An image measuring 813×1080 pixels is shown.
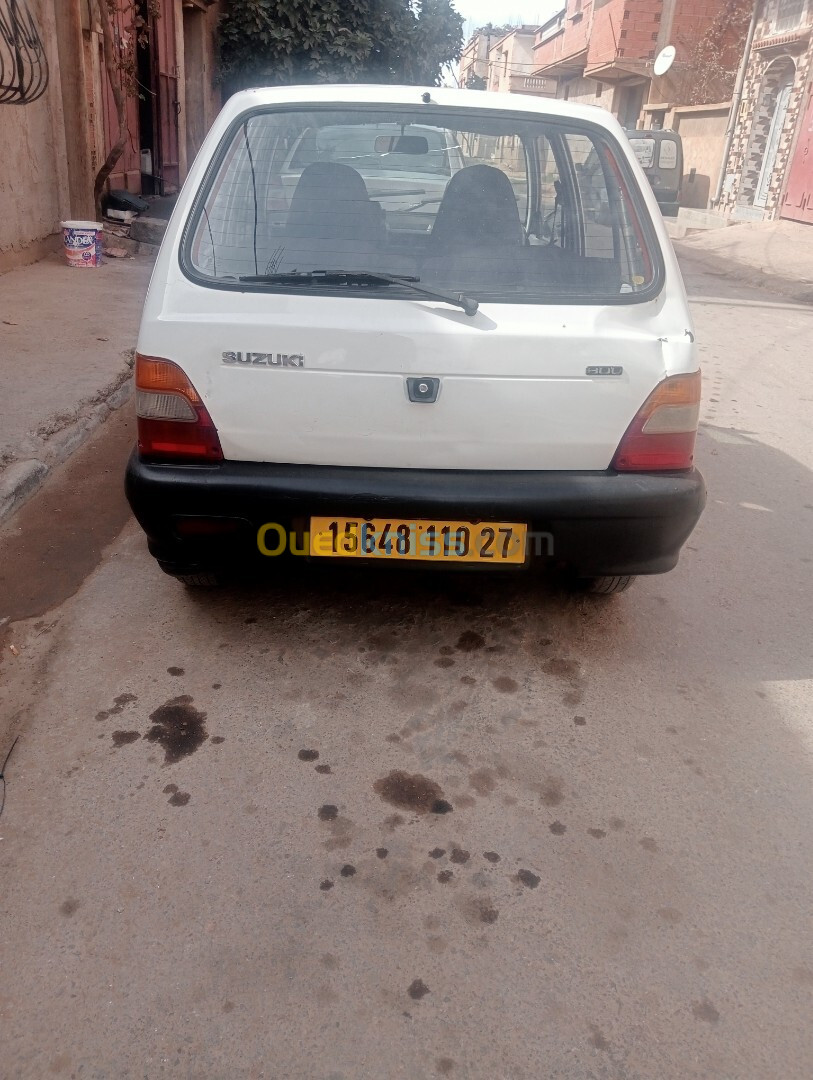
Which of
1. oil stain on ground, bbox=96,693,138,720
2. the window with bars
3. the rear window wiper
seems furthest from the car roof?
the window with bars

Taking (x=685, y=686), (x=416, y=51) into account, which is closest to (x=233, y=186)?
(x=685, y=686)

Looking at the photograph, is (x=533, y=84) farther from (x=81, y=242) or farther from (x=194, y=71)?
(x=81, y=242)

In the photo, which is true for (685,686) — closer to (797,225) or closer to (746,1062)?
(746,1062)

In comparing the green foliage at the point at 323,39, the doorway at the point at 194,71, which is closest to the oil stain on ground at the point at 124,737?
the doorway at the point at 194,71

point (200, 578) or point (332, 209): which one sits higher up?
point (332, 209)

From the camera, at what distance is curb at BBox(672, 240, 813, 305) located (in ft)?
40.2

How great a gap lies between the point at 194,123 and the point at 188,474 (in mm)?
16210

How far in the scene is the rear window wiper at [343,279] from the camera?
2.62m

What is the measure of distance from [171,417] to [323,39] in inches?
624

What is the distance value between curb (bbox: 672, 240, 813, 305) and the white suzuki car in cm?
1025

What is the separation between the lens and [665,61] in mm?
24859

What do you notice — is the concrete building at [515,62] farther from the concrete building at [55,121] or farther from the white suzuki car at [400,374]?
the white suzuki car at [400,374]

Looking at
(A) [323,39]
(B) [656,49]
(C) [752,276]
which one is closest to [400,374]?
(C) [752,276]

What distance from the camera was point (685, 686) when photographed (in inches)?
114
